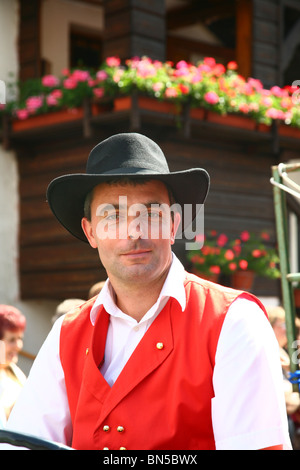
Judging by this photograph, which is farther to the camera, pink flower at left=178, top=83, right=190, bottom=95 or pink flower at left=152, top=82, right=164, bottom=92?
pink flower at left=178, top=83, right=190, bottom=95

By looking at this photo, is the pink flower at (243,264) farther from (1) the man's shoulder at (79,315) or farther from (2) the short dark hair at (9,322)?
(1) the man's shoulder at (79,315)

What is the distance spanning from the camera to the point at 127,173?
2178 millimetres

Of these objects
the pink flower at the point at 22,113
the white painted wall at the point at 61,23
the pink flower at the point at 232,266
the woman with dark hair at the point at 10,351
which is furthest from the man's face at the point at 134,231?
the white painted wall at the point at 61,23

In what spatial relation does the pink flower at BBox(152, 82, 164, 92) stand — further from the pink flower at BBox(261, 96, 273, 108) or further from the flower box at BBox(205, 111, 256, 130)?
the pink flower at BBox(261, 96, 273, 108)

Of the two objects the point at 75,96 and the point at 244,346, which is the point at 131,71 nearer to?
the point at 75,96

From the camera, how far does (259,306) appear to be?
2092 millimetres

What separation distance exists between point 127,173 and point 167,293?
0.36 meters

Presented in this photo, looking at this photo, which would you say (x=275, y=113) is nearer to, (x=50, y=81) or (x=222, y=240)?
(x=222, y=240)

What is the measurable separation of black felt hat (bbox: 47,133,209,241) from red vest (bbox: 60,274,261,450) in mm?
299

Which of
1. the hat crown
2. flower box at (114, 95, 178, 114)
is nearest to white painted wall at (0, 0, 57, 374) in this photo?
flower box at (114, 95, 178, 114)

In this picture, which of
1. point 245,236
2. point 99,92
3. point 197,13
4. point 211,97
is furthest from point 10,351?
point 197,13

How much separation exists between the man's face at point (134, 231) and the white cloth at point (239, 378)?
8 centimetres

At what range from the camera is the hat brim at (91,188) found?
2205mm

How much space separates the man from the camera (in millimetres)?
1941
